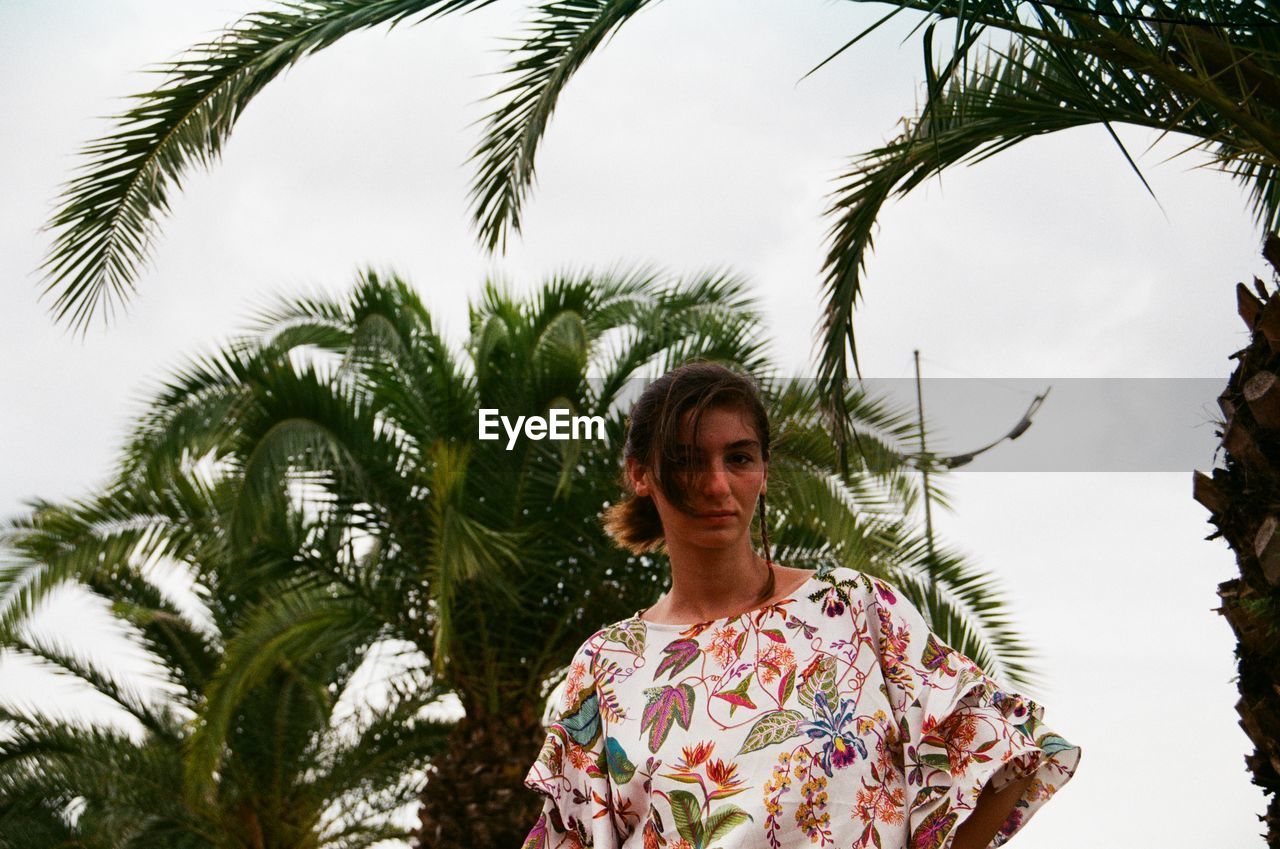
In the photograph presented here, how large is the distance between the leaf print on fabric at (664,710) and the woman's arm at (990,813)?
18.2 inches

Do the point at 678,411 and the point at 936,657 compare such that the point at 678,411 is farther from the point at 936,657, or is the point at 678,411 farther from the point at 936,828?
the point at 936,828

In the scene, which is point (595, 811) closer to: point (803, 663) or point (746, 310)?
point (803, 663)

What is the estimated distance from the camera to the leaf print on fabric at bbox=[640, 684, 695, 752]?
2.42 meters

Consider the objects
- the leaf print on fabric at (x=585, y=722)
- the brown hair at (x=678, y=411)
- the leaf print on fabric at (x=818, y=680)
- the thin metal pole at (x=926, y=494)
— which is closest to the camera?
the leaf print on fabric at (x=818, y=680)

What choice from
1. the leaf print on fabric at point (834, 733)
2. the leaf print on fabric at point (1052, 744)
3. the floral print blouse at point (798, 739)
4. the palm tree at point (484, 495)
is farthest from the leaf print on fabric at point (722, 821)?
the palm tree at point (484, 495)

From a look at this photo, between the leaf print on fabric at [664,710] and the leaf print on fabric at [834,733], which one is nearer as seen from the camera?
the leaf print on fabric at [834,733]

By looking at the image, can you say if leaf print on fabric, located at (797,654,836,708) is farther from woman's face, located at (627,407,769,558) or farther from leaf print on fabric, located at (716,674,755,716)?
woman's face, located at (627,407,769,558)

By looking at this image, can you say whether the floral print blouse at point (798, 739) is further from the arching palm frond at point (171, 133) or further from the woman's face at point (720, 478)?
the arching palm frond at point (171, 133)

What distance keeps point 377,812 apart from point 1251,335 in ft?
38.9

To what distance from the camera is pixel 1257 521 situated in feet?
14.3

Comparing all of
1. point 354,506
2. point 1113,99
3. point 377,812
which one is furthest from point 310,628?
point 1113,99

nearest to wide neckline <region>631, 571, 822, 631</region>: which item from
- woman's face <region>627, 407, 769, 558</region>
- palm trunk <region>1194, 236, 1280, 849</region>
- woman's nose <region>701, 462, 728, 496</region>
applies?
woman's face <region>627, 407, 769, 558</region>

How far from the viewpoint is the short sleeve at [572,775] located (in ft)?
8.32

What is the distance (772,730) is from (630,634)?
40 centimetres
